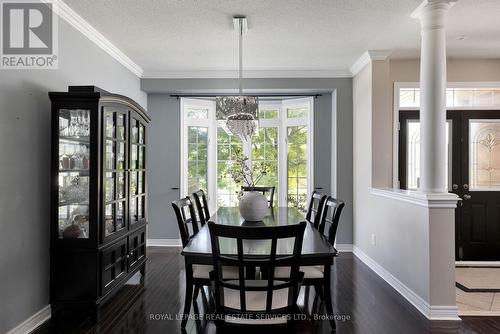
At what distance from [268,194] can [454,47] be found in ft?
10.3

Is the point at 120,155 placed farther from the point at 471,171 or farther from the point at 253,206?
the point at 471,171

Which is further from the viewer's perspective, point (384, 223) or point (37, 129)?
→ point (384, 223)

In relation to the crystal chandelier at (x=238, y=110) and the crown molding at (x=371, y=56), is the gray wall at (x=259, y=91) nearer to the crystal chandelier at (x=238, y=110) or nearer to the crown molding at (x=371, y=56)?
the crown molding at (x=371, y=56)

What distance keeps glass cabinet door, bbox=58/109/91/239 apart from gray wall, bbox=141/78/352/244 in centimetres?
242

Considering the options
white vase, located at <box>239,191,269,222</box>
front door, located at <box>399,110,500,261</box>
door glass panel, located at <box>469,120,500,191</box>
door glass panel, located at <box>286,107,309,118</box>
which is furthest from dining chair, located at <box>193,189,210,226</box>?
door glass panel, located at <box>469,120,500,191</box>

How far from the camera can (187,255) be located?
2045 mm

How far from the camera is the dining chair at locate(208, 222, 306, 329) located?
1643 millimetres

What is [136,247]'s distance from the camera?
3.51m

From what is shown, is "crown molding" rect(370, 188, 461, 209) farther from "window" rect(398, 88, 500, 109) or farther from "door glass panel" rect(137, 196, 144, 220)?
"door glass panel" rect(137, 196, 144, 220)

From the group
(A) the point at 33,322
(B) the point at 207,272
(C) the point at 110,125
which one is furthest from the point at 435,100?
(A) the point at 33,322

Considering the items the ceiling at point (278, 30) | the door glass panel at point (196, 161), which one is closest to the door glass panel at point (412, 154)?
the ceiling at point (278, 30)

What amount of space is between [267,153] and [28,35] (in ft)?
11.7

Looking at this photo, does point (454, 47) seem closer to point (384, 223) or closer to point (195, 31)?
point (384, 223)

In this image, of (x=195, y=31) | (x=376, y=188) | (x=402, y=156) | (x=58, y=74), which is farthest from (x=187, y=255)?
(x=402, y=156)
